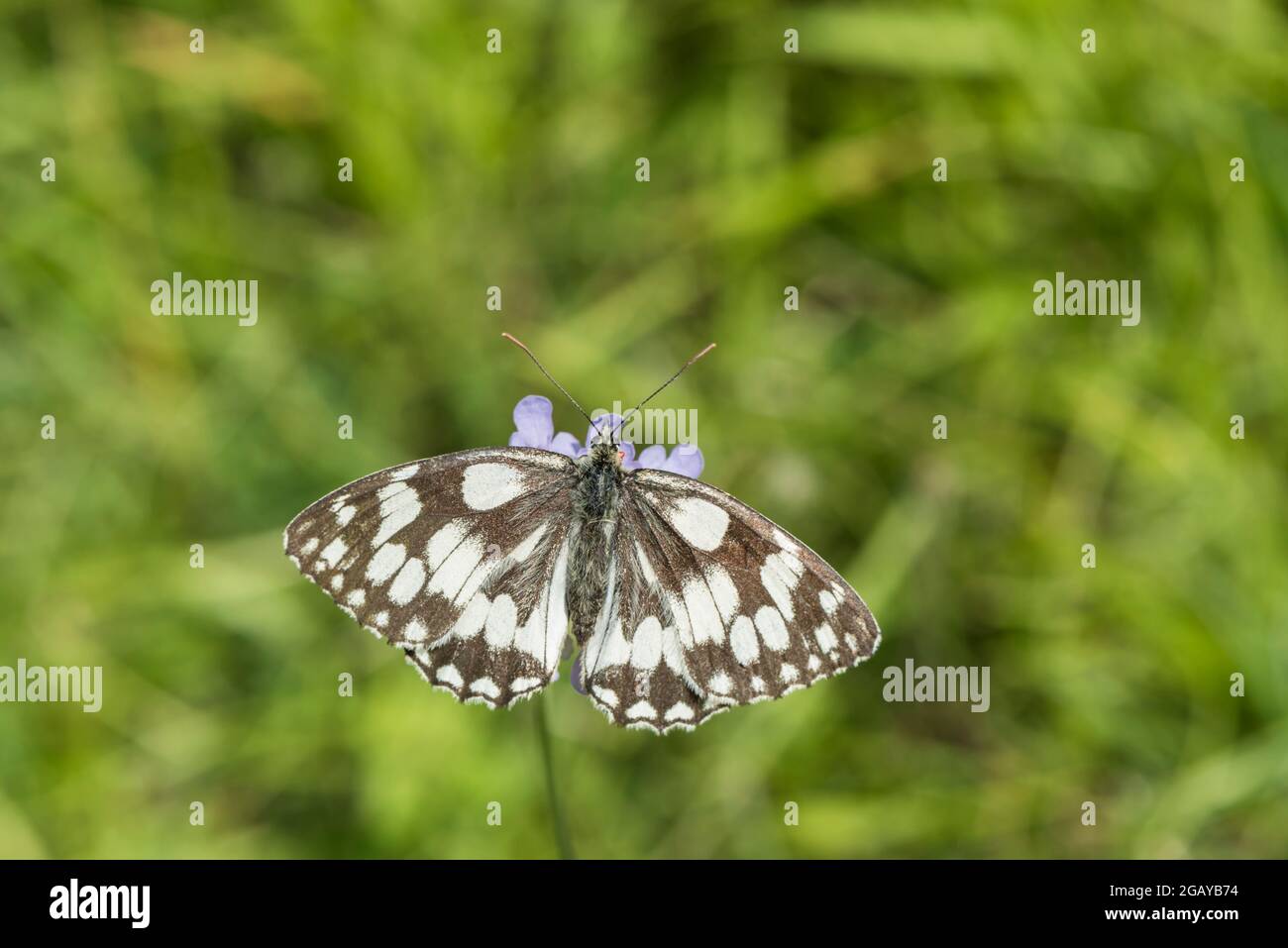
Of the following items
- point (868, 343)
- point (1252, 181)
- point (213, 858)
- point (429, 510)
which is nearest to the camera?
point (429, 510)

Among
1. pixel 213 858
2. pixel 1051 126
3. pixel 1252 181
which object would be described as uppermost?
pixel 1051 126

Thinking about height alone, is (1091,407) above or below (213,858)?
above

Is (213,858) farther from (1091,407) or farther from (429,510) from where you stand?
(1091,407)

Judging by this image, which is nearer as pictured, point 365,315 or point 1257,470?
point 1257,470

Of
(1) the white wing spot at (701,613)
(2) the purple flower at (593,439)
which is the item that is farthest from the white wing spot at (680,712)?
(2) the purple flower at (593,439)

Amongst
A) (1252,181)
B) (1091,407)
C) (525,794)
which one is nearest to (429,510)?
(525,794)

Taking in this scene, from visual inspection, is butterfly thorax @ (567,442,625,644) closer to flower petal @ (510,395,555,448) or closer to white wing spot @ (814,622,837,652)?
flower petal @ (510,395,555,448)

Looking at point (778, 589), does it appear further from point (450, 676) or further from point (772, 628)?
point (450, 676)
